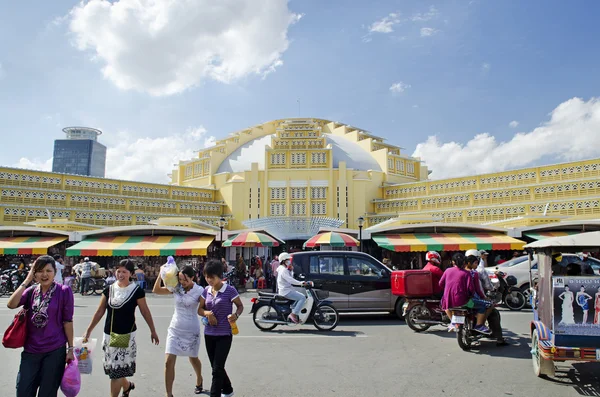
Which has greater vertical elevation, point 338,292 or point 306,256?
point 306,256

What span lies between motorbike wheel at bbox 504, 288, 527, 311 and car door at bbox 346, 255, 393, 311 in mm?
4449

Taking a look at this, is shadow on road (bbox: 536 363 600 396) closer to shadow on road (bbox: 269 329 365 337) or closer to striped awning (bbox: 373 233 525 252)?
shadow on road (bbox: 269 329 365 337)

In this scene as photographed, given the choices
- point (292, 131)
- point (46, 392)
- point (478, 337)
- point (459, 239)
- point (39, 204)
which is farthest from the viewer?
point (292, 131)

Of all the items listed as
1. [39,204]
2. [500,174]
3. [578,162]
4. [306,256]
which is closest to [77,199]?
[39,204]

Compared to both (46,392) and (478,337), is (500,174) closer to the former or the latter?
(478,337)

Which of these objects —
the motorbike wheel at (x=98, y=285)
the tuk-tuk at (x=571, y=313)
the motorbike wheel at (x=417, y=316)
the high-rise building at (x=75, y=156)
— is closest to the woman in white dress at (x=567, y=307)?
the tuk-tuk at (x=571, y=313)

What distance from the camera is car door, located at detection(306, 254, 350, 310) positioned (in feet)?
35.6

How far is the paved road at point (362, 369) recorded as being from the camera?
5.55 metres

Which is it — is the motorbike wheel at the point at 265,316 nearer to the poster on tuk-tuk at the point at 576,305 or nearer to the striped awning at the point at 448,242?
the poster on tuk-tuk at the point at 576,305

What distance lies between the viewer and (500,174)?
34.0 metres

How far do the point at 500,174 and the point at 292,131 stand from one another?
64.6 ft

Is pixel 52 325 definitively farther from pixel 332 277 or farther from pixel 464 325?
pixel 332 277

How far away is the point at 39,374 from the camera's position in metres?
4.09

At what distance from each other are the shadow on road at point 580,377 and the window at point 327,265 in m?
5.27
